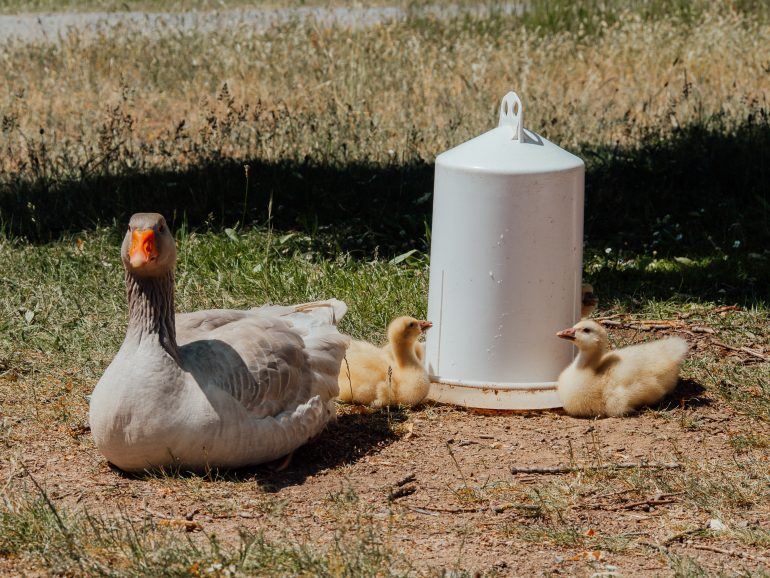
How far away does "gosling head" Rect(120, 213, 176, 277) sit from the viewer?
14.3 ft

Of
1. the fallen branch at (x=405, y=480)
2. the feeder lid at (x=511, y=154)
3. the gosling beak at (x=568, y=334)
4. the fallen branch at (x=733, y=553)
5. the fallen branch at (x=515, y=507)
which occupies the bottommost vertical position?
the fallen branch at (x=405, y=480)

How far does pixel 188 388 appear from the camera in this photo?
4312 mm

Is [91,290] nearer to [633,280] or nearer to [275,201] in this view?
A: [275,201]

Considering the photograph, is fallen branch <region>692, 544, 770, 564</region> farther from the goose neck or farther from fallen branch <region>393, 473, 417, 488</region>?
the goose neck

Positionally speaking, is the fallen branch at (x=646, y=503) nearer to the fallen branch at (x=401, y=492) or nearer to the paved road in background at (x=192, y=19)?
the fallen branch at (x=401, y=492)

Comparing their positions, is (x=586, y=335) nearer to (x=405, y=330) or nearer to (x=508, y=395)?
(x=508, y=395)

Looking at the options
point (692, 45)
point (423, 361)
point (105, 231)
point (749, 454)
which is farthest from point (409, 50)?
point (749, 454)

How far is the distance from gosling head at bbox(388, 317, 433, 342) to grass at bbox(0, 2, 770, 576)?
42 cm

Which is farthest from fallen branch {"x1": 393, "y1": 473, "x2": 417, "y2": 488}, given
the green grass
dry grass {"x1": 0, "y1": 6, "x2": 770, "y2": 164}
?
dry grass {"x1": 0, "y1": 6, "x2": 770, "y2": 164}

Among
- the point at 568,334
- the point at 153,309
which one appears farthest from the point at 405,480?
the point at 153,309

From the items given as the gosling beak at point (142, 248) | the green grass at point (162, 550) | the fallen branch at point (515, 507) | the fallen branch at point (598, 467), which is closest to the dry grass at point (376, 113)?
the gosling beak at point (142, 248)

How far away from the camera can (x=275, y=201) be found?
8.30 metres

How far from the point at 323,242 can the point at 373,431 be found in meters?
2.68

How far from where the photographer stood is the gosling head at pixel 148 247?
4344 mm
